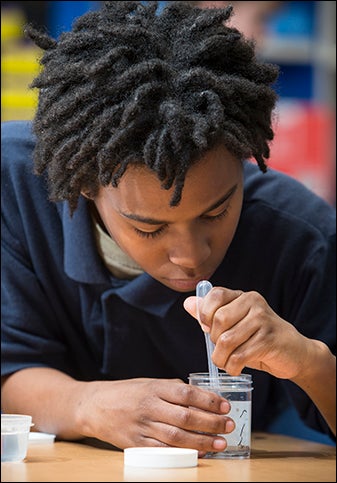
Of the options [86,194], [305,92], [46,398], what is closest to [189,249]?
[86,194]

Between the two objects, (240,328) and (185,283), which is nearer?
(240,328)

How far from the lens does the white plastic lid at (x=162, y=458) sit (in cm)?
69

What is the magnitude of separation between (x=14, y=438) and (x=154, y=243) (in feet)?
0.60

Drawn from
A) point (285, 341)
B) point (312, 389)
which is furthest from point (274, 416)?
point (285, 341)

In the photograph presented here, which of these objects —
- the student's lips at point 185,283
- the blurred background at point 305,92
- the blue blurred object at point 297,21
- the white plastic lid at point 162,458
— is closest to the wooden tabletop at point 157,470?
the white plastic lid at point 162,458

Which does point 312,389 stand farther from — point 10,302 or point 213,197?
point 10,302

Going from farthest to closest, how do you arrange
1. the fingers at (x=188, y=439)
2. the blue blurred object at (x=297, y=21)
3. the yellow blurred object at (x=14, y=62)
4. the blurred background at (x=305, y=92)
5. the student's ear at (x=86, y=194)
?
the blue blurred object at (x=297, y=21), the blurred background at (x=305, y=92), the yellow blurred object at (x=14, y=62), the student's ear at (x=86, y=194), the fingers at (x=188, y=439)

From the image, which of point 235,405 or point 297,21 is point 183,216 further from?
point 297,21

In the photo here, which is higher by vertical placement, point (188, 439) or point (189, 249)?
point (189, 249)

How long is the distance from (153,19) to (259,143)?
0.43ft

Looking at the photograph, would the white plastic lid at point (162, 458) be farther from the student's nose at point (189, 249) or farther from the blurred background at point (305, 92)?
the blurred background at point (305, 92)

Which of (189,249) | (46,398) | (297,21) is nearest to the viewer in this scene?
(189,249)

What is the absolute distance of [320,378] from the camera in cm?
86

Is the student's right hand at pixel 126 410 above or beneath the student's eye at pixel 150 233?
beneath
